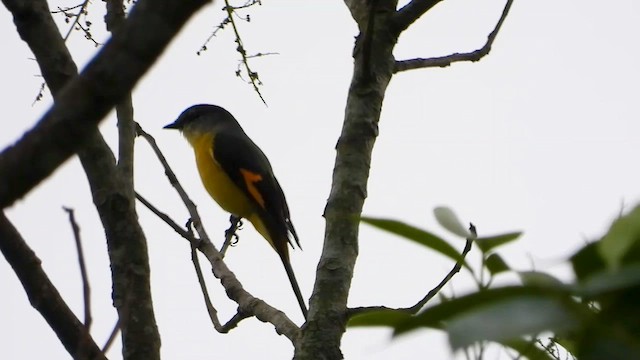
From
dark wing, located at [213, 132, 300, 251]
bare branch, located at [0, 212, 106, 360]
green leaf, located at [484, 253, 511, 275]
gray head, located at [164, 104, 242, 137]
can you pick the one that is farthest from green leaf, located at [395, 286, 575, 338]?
gray head, located at [164, 104, 242, 137]

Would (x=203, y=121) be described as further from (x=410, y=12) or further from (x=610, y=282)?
(x=610, y=282)

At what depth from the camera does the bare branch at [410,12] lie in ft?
8.89

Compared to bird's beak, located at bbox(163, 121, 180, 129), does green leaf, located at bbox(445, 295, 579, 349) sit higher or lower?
lower

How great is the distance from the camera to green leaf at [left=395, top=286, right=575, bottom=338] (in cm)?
50

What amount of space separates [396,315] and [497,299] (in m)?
0.25

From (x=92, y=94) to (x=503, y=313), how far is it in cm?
61

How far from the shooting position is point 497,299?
0.54m

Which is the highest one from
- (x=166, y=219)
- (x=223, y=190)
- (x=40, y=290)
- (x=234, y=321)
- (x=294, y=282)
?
(x=223, y=190)

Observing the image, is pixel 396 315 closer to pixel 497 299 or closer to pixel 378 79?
pixel 497 299

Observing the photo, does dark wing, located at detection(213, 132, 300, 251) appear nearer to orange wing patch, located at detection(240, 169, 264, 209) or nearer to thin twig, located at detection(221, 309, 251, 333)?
orange wing patch, located at detection(240, 169, 264, 209)

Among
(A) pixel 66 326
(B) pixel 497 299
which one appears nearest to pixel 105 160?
(A) pixel 66 326

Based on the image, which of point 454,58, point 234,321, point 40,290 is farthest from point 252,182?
point 40,290

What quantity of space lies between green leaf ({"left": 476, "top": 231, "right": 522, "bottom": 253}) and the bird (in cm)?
529

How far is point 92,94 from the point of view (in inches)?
38.3
